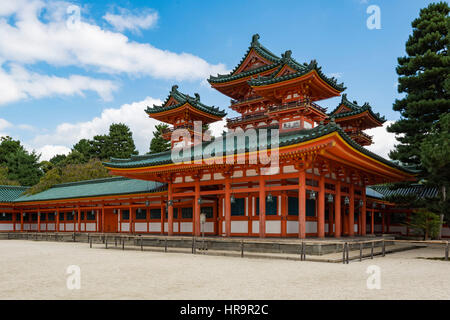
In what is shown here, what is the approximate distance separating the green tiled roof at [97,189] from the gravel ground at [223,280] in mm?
13944

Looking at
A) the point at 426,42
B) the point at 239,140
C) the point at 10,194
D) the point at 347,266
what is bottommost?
the point at 347,266

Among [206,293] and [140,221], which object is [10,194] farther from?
[206,293]

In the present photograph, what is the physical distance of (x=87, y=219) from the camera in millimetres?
34188

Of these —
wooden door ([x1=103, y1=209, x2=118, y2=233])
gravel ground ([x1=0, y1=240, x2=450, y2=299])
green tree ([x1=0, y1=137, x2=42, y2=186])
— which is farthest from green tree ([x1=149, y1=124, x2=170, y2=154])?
gravel ground ([x1=0, y1=240, x2=450, y2=299])

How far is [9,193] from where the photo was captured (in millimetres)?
40625

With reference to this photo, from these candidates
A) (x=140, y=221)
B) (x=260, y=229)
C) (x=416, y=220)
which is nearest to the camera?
(x=260, y=229)

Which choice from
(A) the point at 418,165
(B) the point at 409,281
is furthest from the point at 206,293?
(A) the point at 418,165

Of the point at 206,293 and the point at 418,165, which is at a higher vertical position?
the point at 418,165

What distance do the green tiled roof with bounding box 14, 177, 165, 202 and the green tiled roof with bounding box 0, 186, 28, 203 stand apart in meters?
0.83

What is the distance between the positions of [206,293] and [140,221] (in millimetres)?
21662

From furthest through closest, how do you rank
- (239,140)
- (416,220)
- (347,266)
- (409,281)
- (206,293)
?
1. (416,220)
2. (239,140)
3. (347,266)
4. (409,281)
5. (206,293)

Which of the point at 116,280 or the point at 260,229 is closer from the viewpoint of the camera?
the point at 116,280

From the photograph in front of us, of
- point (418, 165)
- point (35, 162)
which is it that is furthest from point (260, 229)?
point (35, 162)

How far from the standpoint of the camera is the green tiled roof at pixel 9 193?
38872mm
